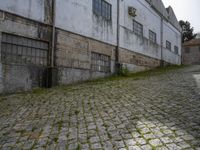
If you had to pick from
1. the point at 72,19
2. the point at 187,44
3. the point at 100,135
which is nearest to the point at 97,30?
the point at 72,19

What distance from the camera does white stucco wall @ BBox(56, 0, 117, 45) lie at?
12.2m

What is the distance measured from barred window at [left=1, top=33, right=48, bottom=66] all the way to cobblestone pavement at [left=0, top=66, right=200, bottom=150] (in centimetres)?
236

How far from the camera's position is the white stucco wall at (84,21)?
12.2 meters

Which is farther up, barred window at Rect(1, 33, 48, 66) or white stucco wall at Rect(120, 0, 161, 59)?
white stucco wall at Rect(120, 0, 161, 59)

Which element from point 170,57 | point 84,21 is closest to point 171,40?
point 170,57

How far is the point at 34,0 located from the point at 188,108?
798 centimetres

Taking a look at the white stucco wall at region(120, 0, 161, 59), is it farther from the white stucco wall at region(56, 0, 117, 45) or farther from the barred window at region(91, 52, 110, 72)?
the barred window at region(91, 52, 110, 72)

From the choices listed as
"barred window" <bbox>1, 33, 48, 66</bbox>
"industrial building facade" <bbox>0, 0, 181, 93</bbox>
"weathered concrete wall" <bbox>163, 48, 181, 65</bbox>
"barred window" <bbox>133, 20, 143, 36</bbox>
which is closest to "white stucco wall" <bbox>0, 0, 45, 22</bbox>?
"industrial building facade" <bbox>0, 0, 181, 93</bbox>

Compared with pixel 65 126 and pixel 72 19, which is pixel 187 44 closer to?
pixel 72 19

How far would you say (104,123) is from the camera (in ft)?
17.6

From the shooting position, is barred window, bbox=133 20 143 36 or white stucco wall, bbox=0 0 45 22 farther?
barred window, bbox=133 20 143 36

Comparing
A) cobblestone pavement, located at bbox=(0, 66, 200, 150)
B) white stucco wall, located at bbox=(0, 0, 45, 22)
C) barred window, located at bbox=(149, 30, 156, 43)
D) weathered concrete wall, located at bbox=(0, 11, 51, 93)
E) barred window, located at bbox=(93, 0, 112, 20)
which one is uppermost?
barred window, located at bbox=(93, 0, 112, 20)

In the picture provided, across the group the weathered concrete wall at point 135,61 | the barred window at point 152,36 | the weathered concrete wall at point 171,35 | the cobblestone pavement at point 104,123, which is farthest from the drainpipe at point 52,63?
the weathered concrete wall at point 171,35

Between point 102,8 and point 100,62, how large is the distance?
3430 millimetres
